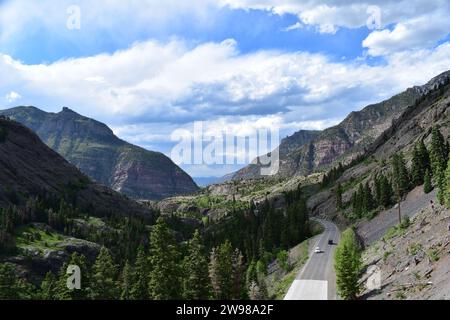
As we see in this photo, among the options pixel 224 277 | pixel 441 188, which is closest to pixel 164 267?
pixel 224 277

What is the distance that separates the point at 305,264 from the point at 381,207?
4483cm

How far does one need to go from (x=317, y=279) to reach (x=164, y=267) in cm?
3701

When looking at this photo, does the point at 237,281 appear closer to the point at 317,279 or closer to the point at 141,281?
the point at 141,281

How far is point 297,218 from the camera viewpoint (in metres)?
158

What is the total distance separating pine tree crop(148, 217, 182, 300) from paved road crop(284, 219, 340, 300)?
2243cm

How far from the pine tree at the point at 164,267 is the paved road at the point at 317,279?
22427 millimetres

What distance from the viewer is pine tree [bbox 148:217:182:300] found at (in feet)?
176

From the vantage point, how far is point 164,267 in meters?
54.8

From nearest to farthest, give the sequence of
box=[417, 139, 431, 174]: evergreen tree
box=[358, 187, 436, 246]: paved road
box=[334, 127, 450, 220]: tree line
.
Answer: box=[358, 187, 436, 246]: paved road
box=[334, 127, 450, 220]: tree line
box=[417, 139, 431, 174]: evergreen tree

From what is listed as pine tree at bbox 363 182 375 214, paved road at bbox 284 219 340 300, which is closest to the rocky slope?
paved road at bbox 284 219 340 300

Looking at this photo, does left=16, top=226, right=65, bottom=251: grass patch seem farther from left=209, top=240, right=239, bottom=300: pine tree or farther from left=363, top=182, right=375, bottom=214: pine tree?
left=209, top=240, right=239, bottom=300: pine tree
